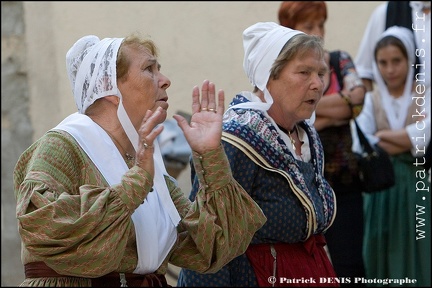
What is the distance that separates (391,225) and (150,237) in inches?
119

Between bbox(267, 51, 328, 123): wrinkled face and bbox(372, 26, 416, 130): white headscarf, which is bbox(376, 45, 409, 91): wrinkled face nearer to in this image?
bbox(372, 26, 416, 130): white headscarf

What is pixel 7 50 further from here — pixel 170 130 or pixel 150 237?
pixel 150 237

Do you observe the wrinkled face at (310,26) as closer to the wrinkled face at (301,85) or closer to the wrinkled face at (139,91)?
the wrinkled face at (301,85)

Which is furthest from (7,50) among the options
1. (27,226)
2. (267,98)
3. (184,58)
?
(27,226)

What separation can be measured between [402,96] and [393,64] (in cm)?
19

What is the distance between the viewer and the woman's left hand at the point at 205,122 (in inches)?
131

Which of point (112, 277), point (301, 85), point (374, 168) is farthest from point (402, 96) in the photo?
point (112, 277)

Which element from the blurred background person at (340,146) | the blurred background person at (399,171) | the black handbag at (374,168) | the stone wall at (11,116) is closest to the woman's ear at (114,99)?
the blurred background person at (340,146)

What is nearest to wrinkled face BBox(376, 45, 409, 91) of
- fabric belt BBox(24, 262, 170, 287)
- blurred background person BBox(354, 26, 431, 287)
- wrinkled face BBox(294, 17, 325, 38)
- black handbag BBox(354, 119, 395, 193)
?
blurred background person BBox(354, 26, 431, 287)

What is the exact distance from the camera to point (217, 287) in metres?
4.15

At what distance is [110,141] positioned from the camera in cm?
340

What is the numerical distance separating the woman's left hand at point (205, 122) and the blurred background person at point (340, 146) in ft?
6.90

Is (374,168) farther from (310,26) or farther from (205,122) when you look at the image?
(205,122)

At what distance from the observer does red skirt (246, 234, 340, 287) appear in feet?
13.7
